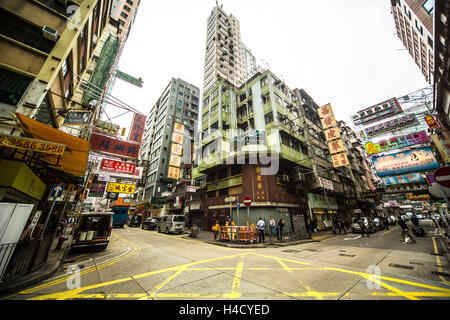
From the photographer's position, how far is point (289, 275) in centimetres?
492

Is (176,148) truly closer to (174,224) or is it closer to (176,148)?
(176,148)

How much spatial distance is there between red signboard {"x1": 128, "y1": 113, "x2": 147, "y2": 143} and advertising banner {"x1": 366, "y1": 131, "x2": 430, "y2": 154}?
3389cm

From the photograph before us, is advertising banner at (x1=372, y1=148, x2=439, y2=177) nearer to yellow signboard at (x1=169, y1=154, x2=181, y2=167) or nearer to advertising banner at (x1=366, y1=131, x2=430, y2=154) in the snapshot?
advertising banner at (x1=366, y1=131, x2=430, y2=154)

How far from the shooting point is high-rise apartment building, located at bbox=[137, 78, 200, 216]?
40656mm

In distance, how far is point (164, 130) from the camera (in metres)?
45.3

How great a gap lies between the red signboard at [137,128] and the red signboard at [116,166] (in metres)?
2.22

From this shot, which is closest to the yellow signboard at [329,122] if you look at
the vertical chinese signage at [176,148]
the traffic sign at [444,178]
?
the traffic sign at [444,178]

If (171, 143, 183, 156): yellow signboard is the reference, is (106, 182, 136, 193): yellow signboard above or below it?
below

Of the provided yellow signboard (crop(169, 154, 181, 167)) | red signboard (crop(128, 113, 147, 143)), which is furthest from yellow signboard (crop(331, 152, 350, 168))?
yellow signboard (crop(169, 154, 181, 167))

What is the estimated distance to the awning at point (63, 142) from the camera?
549 cm

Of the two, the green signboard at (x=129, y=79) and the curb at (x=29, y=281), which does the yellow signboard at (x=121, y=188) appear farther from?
the green signboard at (x=129, y=79)

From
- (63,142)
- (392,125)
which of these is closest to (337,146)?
(392,125)

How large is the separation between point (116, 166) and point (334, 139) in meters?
23.9
